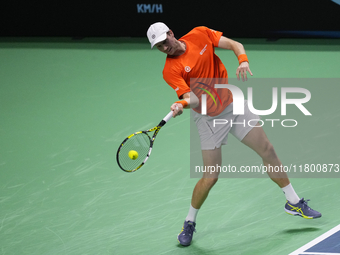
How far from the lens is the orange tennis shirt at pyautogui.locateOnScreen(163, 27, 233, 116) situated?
4.66 meters

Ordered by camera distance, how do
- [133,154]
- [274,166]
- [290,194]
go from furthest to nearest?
[290,194] → [274,166] → [133,154]

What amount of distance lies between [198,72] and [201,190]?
113 cm

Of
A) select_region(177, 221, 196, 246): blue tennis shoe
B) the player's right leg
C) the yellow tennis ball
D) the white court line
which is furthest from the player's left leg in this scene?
the yellow tennis ball

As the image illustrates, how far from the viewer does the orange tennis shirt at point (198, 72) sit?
4.66 m

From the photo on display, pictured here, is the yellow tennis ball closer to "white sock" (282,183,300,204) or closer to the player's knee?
the player's knee

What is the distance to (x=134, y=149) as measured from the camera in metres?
4.67

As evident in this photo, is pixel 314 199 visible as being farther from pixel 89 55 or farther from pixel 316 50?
pixel 89 55

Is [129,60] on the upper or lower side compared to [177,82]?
lower

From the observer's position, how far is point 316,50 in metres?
9.51

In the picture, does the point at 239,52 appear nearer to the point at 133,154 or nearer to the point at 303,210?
the point at 133,154

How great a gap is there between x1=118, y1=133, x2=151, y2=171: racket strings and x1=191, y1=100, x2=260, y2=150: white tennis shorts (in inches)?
21.6

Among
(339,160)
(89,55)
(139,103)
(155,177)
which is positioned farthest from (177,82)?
(89,55)

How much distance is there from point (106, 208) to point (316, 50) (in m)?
5.84

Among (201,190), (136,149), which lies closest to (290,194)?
(201,190)
